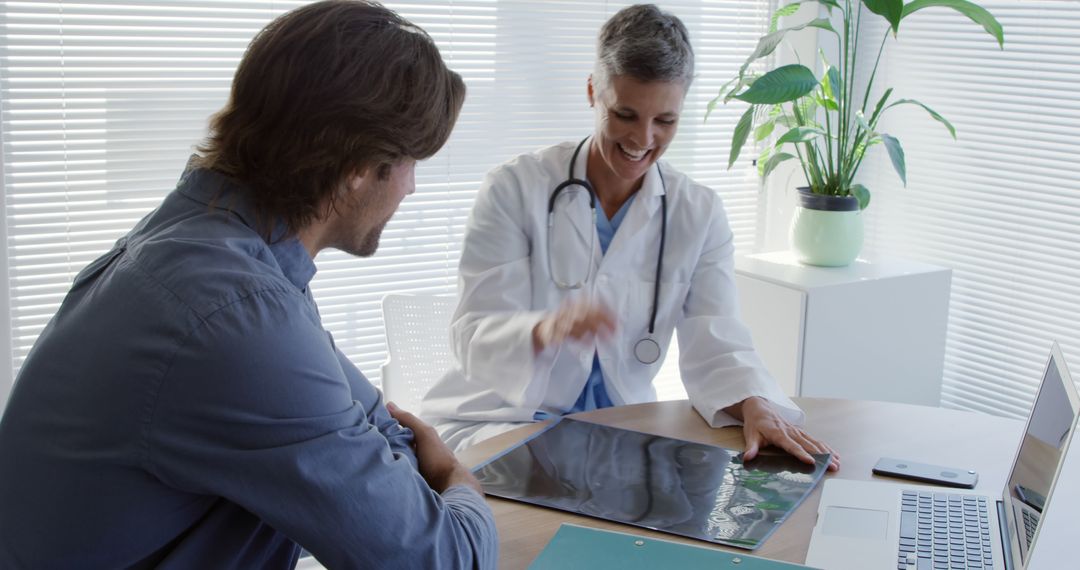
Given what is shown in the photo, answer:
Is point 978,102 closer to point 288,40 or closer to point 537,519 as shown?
point 537,519

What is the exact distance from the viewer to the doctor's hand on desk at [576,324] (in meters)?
1.79

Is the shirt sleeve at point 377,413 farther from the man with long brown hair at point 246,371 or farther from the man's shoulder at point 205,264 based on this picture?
the man's shoulder at point 205,264

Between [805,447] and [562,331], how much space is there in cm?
45

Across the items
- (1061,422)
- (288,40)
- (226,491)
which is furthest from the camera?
(1061,422)

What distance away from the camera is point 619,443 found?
5.90 ft

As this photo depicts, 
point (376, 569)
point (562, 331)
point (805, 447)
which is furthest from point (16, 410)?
point (805, 447)

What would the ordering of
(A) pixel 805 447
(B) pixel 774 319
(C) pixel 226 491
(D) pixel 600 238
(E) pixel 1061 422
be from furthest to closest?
(B) pixel 774 319 < (D) pixel 600 238 < (A) pixel 805 447 < (E) pixel 1061 422 < (C) pixel 226 491

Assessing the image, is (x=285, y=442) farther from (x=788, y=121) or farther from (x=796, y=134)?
(x=788, y=121)

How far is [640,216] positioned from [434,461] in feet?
3.07

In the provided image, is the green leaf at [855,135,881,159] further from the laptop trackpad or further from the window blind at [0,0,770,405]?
the laptop trackpad

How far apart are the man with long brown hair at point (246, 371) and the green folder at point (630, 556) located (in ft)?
0.44

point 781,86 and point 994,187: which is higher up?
point 781,86

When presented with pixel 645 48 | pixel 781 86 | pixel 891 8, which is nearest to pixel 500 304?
pixel 645 48

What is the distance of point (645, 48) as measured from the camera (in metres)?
2.12
